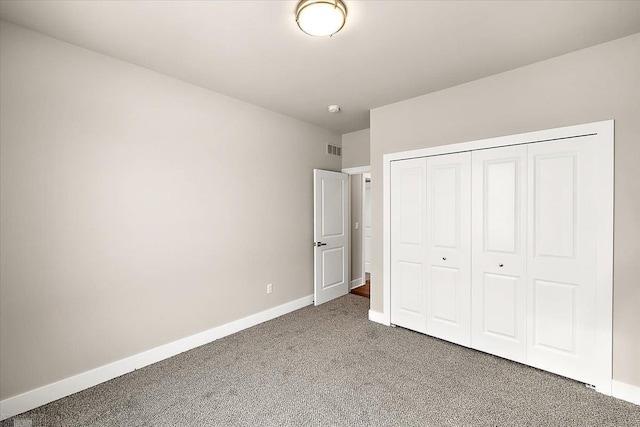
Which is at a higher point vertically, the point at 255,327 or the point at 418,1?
the point at 418,1

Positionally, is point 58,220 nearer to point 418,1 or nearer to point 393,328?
point 418,1

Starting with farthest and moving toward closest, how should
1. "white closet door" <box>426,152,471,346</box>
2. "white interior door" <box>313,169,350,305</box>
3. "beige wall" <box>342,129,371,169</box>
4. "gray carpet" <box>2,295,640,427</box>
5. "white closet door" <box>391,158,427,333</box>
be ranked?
1. "beige wall" <box>342,129,371,169</box>
2. "white interior door" <box>313,169,350,305</box>
3. "white closet door" <box>391,158,427,333</box>
4. "white closet door" <box>426,152,471,346</box>
5. "gray carpet" <box>2,295,640,427</box>

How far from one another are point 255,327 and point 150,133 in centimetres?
242

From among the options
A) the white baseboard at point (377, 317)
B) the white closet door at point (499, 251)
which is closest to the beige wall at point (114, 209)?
the white baseboard at point (377, 317)

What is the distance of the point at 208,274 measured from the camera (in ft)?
10.4

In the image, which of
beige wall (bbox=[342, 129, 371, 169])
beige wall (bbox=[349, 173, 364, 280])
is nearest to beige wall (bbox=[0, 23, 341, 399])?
beige wall (bbox=[342, 129, 371, 169])

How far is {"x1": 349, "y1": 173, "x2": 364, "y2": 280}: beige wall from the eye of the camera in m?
5.26

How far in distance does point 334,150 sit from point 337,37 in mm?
2631

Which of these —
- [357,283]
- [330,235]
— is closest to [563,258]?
[330,235]

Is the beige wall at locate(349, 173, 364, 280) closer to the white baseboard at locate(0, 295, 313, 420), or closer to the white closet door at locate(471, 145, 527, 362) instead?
the white baseboard at locate(0, 295, 313, 420)

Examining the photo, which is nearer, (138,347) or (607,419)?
(607,419)

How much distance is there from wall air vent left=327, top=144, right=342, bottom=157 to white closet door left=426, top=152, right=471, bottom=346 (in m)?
1.87

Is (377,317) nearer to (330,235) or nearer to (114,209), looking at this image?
(330,235)

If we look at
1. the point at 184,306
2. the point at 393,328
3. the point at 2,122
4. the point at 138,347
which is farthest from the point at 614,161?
the point at 2,122
